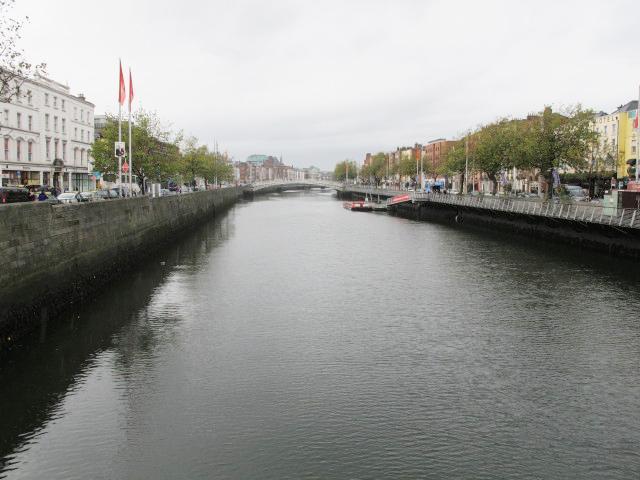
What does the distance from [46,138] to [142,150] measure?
13503mm

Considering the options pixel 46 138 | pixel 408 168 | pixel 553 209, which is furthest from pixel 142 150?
pixel 408 168

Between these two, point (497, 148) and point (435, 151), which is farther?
point (435, 151)

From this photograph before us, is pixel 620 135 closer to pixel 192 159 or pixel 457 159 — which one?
pixel 457 159

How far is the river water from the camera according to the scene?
38.3 feet

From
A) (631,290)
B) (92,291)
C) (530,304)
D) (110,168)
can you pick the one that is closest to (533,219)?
(631,290)

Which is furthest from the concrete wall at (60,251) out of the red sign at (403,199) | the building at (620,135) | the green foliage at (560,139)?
the building at (620,135)

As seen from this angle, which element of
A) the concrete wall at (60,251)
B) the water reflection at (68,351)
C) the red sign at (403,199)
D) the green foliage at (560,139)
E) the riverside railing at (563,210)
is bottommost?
the water reflection at (68,351)

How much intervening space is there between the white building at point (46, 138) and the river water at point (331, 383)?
34.2 meters

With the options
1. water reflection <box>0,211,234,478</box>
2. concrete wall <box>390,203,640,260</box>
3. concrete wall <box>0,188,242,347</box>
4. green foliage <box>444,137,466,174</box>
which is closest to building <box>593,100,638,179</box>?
green foliage <box>444,137,466,174</box>

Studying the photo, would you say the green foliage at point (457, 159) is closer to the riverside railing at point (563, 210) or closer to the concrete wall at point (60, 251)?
the riverside railing at point (563, 210)

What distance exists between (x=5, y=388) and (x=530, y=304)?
1854 centimetres

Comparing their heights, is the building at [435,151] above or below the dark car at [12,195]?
above

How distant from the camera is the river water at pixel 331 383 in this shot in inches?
460

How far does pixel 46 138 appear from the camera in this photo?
63031 millimetres
